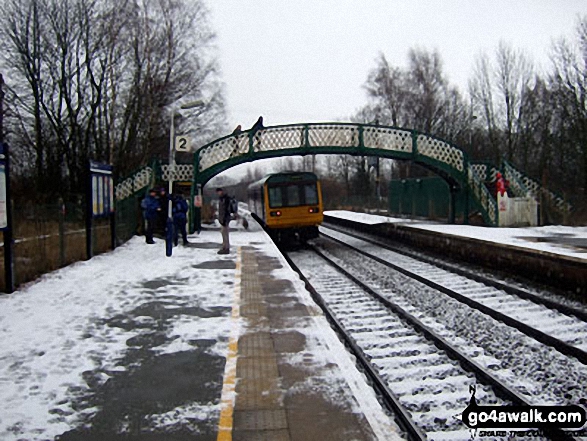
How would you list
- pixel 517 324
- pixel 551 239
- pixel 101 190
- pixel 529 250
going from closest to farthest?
pixel 517 324 → pixel 529 250 → pixel 101 190 → pixel 551 239

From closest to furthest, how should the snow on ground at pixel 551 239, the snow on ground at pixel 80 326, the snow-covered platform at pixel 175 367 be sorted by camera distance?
1. the snow-covered platform at pixel 175 367
2. the snow on ground at pixel 80 326
3. the snow on ground at pixel 551 239

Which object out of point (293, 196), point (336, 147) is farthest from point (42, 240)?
point (336, 147)

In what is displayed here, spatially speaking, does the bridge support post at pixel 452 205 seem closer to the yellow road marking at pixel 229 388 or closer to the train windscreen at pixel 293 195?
the train windscreen at pixel 293 195

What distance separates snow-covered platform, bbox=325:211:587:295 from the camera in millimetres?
10602

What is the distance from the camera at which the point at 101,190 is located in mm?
14164

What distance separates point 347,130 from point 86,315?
57.6 feet

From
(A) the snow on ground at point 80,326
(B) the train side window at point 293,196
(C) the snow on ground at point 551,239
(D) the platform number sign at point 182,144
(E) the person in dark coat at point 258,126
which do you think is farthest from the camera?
(E) the person in dark coat at point 258,126

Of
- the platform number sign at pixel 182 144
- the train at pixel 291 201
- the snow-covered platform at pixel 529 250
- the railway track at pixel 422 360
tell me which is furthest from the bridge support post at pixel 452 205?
the platform number sign at pixel 182 144

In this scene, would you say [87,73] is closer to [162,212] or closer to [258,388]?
[162,212]

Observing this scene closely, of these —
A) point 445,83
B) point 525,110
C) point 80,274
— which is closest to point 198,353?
point 80,274

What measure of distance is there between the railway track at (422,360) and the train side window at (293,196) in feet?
26.9

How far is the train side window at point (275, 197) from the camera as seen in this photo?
20.0m

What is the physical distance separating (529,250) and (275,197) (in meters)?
10.1

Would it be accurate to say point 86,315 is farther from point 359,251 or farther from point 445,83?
point 445,83
